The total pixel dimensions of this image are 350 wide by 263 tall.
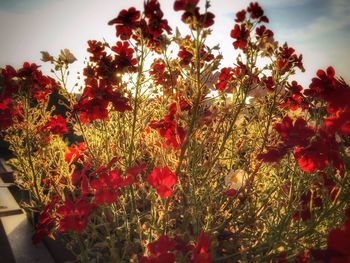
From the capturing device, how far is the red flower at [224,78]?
1.85 m

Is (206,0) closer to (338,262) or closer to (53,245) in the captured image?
(338,262)

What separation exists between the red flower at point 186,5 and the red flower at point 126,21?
0.96 feet

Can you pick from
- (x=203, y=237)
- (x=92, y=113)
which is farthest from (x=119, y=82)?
(x=203, y=237)

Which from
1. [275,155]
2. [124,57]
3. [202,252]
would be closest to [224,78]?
[124,57]

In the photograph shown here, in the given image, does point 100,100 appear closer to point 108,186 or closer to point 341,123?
point 108,186

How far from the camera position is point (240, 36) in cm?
162

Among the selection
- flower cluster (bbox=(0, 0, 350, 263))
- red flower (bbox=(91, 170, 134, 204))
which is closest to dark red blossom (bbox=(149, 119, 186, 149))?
flower cluster (bbox=(0, 0, 350, 263))

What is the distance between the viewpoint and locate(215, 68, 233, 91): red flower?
1.85 metres

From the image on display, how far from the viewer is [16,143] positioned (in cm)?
212

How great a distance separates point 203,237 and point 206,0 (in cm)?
86

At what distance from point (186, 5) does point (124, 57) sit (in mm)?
607

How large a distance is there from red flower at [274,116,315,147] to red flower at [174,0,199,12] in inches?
23.2

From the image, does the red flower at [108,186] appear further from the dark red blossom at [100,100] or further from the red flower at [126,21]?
the red flower at [126,21]

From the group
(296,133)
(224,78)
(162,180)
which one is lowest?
(162,180)
